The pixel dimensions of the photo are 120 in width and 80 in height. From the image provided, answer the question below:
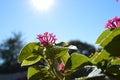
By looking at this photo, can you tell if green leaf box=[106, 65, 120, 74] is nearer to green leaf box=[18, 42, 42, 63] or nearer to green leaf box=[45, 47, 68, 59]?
green leaf box=[45, 47, 68, 59]

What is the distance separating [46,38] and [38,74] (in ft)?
0.65

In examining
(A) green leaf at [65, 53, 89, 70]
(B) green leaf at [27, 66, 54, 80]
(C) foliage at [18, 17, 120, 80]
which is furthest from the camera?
(B) green leaf at [27, 66, 54, 80]

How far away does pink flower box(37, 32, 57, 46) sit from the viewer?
179cm

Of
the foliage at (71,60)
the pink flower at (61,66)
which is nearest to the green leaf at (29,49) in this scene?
the foliage at (71,60)

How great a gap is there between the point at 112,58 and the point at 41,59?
1.31 ft

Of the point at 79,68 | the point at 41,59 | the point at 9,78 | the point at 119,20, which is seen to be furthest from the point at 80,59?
the point at 9,78

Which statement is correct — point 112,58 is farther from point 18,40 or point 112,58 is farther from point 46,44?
point 18,40

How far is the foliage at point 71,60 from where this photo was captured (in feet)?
5.04

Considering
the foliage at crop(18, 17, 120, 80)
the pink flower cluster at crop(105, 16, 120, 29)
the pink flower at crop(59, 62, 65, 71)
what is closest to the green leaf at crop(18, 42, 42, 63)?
the foliage at crop(18, 17, 120, 80)

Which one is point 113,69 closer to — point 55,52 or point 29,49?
point 55,52

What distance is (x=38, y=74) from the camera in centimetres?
182

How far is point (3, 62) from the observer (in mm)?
55312

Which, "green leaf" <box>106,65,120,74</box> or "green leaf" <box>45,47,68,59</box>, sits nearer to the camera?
"green leaf" <box>106,65,120,74</box>

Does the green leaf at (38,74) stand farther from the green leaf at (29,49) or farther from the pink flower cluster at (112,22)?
the pink flower cluster at (112,22)
